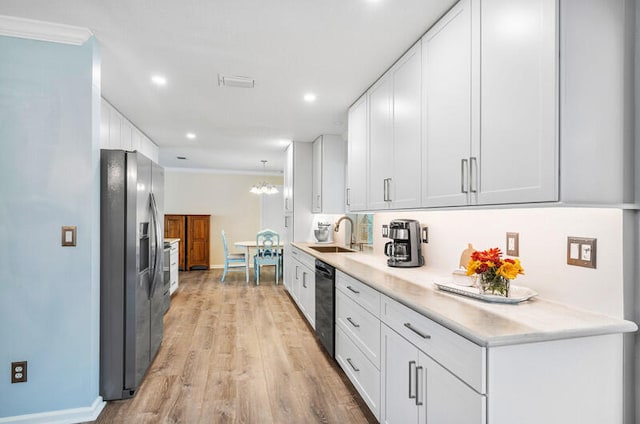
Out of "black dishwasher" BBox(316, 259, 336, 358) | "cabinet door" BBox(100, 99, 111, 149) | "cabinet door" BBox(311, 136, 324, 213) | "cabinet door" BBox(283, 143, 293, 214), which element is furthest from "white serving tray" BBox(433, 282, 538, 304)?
"cabinet door" BBox(283, 143, 293, 214)

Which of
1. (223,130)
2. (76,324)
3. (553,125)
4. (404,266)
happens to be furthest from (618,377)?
(223,130)

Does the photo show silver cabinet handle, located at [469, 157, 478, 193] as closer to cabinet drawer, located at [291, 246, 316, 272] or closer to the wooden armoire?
cabinet drawer, located at [291, 246, 316, 272]

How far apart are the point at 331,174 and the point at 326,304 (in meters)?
2.27

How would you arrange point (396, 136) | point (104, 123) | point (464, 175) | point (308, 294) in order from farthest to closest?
point (308, 294) < point (104, 123) < point (396, 136) < point (464, 175)

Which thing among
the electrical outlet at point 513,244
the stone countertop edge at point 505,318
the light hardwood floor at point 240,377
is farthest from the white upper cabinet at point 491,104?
the light hardwood floor at point 240,377

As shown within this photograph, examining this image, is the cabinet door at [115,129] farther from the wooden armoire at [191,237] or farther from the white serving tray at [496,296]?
the wooden armoire at [191,237]

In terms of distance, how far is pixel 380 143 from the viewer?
108 inches

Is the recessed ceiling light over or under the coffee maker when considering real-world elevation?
over

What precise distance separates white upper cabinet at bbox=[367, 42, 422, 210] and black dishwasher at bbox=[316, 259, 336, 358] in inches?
27.8

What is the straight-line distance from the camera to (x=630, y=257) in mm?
1310

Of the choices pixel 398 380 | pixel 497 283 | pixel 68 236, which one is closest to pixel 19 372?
pixel 68 236

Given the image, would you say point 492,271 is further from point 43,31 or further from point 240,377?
point 43,31

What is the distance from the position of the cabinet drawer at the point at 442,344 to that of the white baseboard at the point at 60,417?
1947 millimetres

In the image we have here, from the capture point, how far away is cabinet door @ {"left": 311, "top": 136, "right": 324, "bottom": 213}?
194 inches
